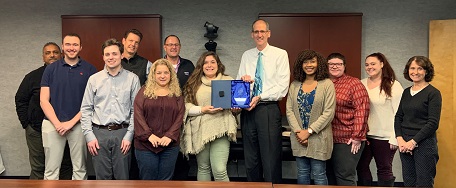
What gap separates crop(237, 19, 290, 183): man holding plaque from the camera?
366 cm

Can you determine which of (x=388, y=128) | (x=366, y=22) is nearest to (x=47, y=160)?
(x=388, y=128)

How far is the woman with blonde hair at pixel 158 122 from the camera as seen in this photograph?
11.1 ft

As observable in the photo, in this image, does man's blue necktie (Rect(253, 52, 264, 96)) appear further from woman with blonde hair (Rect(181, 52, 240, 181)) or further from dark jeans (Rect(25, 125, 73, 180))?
dark jeans (Rect(25, 125, 73, 180))

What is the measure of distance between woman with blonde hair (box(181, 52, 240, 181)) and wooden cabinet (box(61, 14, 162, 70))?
1.49 metres

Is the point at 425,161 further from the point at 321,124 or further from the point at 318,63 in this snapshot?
the point at 318,63

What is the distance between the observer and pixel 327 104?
11.2 ft

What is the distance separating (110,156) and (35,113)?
3.99ft

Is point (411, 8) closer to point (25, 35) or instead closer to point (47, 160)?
point (47, 160)

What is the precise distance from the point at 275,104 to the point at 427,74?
1245 millimetres

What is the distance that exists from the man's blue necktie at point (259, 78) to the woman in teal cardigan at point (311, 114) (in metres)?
0.27

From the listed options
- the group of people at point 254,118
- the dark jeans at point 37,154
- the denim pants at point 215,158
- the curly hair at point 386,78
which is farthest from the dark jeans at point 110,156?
the curly hair at point 386,78

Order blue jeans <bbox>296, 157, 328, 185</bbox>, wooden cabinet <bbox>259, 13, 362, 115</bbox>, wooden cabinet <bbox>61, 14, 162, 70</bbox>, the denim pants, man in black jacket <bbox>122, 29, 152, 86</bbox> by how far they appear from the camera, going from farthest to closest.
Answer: wooden cabinet <bbox>61, 14, 162, 70</bbox>, wooden cabinet <bbox>259, 13, 362, 115</bbox>, man in black jacket <bbox>122, 29, 152, 86</bbox>, the denim pants, blue jeans <bbox>296, 157, 328, 185</bbox>

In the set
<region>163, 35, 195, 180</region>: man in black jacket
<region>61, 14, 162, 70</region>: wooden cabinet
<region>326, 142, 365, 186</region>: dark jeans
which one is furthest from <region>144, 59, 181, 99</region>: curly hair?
<region>61, 14, 162, 70</region>: wooden cabinet

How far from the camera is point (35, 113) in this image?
420cm
